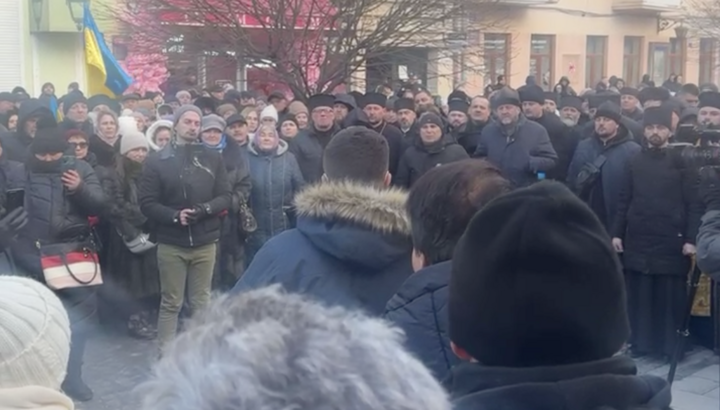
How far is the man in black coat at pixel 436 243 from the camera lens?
8.89 ft

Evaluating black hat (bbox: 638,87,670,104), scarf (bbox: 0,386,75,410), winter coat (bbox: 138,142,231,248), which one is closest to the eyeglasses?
winter coat (bbox: 138,142,231,248)

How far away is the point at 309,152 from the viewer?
337 inches

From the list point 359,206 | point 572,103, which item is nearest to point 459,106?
point 572,103

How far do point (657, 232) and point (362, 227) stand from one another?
418cm

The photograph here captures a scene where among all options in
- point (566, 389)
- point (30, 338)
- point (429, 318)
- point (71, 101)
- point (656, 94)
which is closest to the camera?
point (566, 389)

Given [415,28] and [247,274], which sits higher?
[415,28]

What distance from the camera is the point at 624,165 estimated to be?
7.35 metres

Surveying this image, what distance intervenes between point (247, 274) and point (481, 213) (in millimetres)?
1740

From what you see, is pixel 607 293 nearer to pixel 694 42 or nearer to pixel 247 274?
pixel 247 274

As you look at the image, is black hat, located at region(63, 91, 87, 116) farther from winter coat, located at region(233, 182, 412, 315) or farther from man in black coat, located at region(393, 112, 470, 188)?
winter coat, located at region(233, 182, 412, 315)

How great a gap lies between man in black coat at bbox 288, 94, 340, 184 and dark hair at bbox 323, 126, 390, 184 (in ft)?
14.5

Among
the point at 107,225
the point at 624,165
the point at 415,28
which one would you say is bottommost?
the point at 107,225

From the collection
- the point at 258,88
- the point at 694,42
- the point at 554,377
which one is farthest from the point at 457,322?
the point at 694,42

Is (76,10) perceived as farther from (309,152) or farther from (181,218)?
(181,218)
